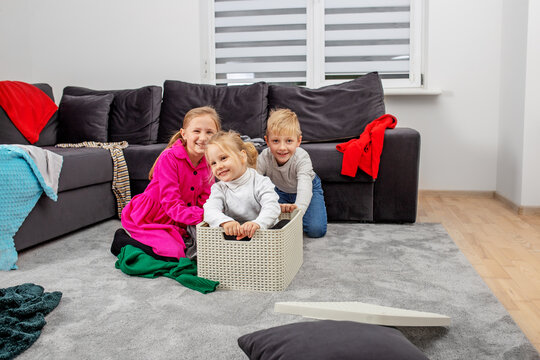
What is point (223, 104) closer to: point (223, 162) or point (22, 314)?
point (223, 162)

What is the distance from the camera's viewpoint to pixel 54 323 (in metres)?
1.56

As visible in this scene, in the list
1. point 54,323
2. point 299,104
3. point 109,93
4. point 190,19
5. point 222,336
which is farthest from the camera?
point 190,19

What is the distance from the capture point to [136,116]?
368 centimetres

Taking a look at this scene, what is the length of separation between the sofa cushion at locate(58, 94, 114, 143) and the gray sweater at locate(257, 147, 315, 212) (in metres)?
1.48

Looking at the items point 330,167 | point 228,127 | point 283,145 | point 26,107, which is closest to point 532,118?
point 330,167

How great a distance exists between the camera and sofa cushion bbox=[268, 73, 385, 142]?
345cm

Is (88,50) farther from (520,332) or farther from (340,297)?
(520,332)

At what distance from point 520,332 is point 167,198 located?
146 cm

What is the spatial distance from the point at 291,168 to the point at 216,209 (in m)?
0.74

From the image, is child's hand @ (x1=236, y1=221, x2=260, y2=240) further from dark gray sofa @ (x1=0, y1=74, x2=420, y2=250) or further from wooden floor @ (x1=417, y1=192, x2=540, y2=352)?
dark gray sofa @ (x1=0, y1=74, x2=420, y2=250)

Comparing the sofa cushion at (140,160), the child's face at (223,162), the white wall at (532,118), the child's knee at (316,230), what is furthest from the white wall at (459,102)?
the child's face at (223,162)

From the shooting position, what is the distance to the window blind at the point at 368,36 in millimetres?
4133

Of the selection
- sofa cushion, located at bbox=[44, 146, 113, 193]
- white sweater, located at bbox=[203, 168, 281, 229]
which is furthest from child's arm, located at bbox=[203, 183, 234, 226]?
sofa cushion, located at bbox=[44, 146, 113, 193]

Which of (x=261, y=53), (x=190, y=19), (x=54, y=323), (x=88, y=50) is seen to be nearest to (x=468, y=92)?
(x=261, y=53)
